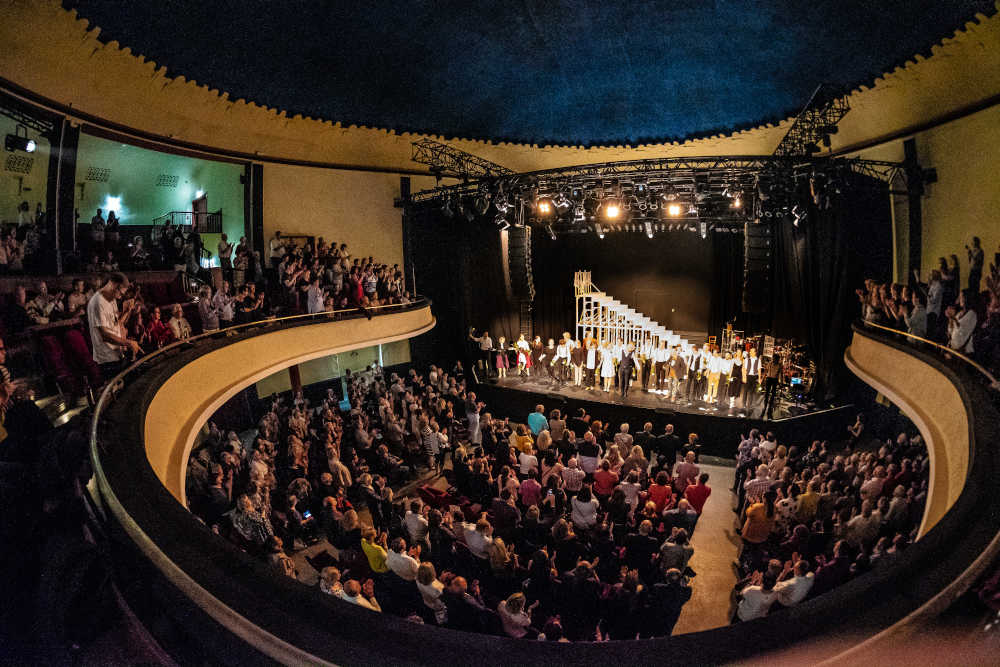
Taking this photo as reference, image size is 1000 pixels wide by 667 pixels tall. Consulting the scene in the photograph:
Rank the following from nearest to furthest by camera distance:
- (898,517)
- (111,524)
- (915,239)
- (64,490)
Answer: (111,524) → (64,490) → (898,517) → (915,239)

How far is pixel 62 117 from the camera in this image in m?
7.86

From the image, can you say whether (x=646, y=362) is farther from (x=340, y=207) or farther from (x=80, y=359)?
(x=80, y=359)

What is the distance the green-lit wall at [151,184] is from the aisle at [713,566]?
12152mm

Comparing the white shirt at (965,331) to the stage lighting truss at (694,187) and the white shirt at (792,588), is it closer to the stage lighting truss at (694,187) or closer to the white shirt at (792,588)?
the stage lighting truss at (694,187)

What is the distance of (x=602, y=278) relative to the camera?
15555mm

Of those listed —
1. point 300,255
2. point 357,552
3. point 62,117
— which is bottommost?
point 357,552

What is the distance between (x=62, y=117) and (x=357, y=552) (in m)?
8.28

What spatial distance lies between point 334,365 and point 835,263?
39.9ft

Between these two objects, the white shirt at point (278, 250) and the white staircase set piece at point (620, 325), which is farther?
the white staircase set piece at point (620, 325)

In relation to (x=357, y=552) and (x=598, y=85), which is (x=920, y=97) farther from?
(x=357, y=552)

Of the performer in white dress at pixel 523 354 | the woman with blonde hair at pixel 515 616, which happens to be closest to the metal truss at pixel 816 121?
the performer in white dress at pixel 523 354

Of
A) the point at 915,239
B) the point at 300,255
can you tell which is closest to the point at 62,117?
the point at 300,255

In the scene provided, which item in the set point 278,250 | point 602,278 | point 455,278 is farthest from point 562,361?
point 278,250

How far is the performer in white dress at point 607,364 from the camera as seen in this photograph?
11.8 m
